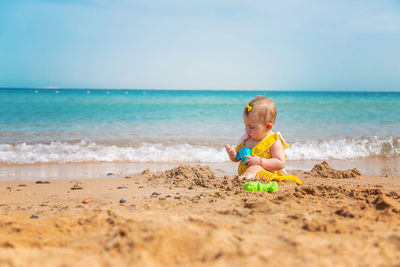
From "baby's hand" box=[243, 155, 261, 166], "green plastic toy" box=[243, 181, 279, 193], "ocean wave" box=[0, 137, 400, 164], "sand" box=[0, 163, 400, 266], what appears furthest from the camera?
"ocean wave" box=[0, 137, 400, 164]

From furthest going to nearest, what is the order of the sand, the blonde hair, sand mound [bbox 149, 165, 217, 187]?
sand mound [bbox 149, 165, 217, 187] < the blonde hair < the sand

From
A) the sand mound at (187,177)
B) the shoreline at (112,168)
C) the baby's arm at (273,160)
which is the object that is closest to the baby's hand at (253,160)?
the baby's arm at (273,160)

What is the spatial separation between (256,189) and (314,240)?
169 cm

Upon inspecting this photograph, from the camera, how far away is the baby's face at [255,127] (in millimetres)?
4141

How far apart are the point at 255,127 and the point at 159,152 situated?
3761mm

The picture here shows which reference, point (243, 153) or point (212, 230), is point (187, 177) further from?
point (212, 230)

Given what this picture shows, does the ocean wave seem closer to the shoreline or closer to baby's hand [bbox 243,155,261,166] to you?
the shoreline

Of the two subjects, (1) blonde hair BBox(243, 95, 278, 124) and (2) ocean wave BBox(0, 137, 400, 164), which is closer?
(1) blonde hair BBox(243, 95, 278, 124)

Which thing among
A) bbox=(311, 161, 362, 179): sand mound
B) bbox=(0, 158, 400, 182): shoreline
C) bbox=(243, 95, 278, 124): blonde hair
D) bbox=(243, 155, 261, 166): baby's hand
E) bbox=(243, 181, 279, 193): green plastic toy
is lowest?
bbox=(0, 158, 400, 182): shoreline

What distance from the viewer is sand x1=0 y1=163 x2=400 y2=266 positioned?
1734 mm

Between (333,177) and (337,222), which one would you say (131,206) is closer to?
(337,222)

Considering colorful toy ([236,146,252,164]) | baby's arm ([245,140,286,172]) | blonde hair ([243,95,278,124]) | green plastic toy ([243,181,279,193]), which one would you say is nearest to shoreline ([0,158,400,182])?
colorful toy ([236,146,252,164])

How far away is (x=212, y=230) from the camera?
212 cm

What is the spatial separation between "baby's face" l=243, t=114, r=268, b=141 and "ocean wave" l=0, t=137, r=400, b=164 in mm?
2863
